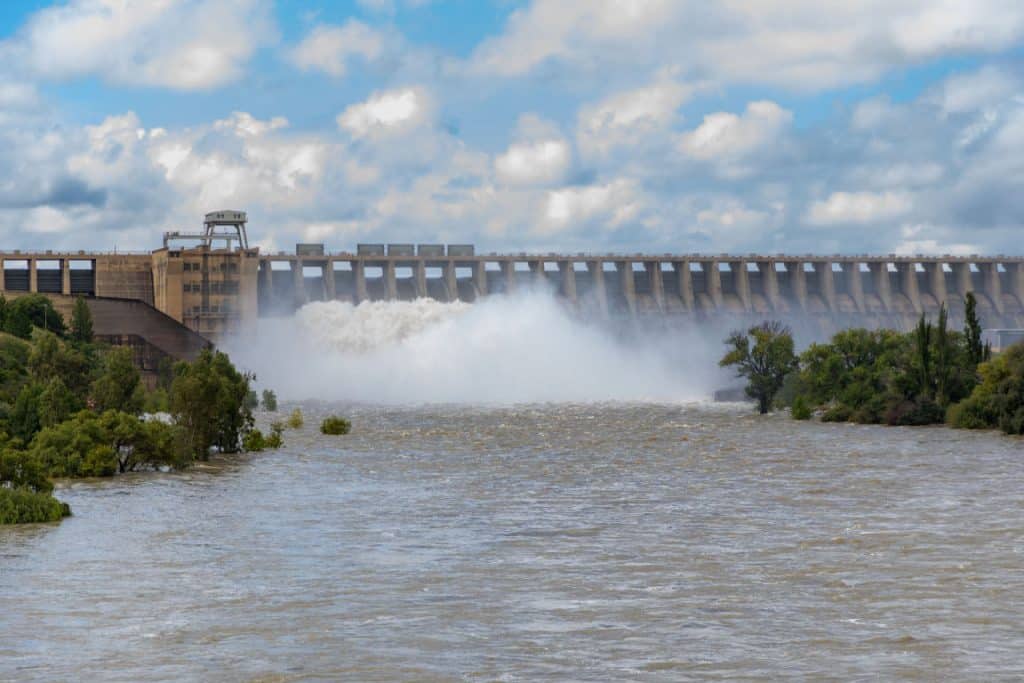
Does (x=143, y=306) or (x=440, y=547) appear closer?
(x=440, y=547)

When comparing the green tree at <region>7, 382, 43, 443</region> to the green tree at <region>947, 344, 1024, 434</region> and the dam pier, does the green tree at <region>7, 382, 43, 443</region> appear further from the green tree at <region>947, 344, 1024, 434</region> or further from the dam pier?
the dam pier

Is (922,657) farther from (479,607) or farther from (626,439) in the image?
(626,439)

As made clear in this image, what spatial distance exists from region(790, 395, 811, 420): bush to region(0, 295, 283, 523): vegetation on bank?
33.6 metres

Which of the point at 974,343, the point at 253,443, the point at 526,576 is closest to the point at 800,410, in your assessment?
the point at 974,343

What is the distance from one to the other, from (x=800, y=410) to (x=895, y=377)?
656cm

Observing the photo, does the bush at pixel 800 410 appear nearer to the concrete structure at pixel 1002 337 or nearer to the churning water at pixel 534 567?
the churning water at pixel 534 567

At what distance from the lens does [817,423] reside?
7644cm

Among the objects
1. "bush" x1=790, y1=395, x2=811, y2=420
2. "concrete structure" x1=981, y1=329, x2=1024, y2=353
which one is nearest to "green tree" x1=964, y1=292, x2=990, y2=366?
"bush" x1=790, y1=395, x2=811, y2=420

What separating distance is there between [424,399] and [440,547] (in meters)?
88.0

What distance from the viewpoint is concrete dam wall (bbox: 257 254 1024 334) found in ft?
437

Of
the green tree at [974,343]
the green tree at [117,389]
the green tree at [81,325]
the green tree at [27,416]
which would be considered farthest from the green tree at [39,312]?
the green tree at [974,343]

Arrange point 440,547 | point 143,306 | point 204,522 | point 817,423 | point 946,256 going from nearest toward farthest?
point 440,547 → point 204,522 → point 817,423 → point 143,306 → point 946,256

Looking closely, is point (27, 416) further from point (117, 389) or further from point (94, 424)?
point (117, 389)

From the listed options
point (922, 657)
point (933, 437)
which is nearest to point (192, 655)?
point (922, 657)
